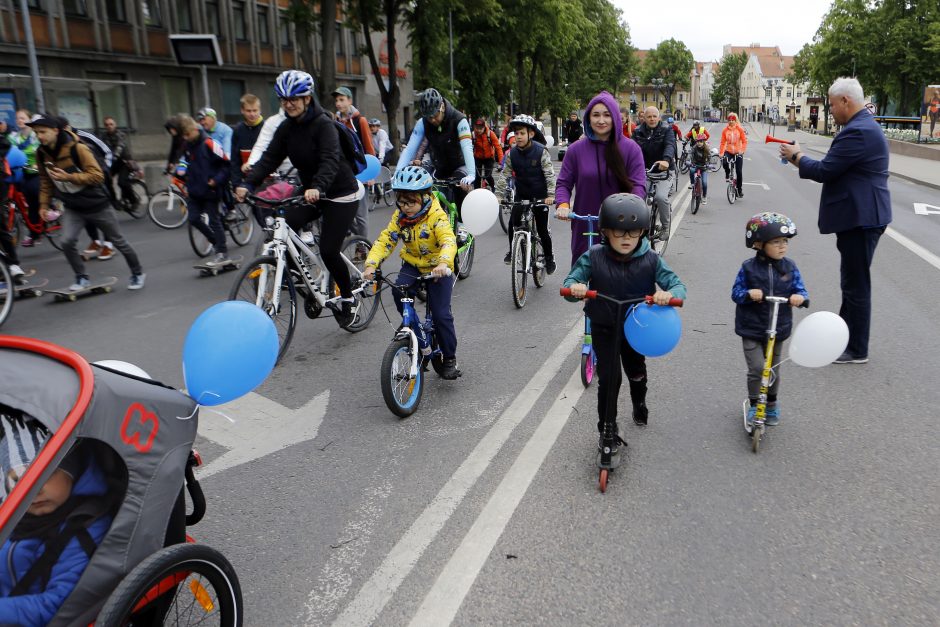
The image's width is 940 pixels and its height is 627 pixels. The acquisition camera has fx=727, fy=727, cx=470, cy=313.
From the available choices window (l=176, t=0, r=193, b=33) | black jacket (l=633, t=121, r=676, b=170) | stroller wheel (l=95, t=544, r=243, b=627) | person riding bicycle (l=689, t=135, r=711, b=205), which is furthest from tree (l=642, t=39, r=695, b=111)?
stroller wheel (l=95, t=544, r=243, b=627)

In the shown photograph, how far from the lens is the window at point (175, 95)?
32.0 m

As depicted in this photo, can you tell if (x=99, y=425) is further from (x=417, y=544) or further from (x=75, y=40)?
(x=75, y=40)

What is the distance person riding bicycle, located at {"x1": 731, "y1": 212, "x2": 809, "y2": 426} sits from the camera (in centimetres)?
427

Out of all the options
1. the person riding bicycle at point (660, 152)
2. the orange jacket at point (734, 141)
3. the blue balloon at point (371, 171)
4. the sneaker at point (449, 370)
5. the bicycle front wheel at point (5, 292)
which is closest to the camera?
the sneaker at point (449, 370)

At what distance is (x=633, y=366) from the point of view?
440cm

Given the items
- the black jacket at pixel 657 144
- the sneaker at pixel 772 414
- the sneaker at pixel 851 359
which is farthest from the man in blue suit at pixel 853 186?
the black jacket at pixel 657 144

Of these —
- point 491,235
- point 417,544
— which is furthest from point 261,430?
point 491,235

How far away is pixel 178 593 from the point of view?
237 centimetres

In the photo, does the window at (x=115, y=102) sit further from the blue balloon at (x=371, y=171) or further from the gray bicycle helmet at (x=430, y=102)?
the gray bicycle helmet at (x=430, y=102)

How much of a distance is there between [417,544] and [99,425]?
173cm

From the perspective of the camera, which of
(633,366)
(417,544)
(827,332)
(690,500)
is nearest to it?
(417,544)

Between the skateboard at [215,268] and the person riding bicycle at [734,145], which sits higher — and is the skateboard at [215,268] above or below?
below

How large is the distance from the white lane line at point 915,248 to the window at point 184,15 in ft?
101

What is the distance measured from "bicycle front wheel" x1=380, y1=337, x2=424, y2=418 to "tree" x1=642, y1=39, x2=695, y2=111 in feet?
495
